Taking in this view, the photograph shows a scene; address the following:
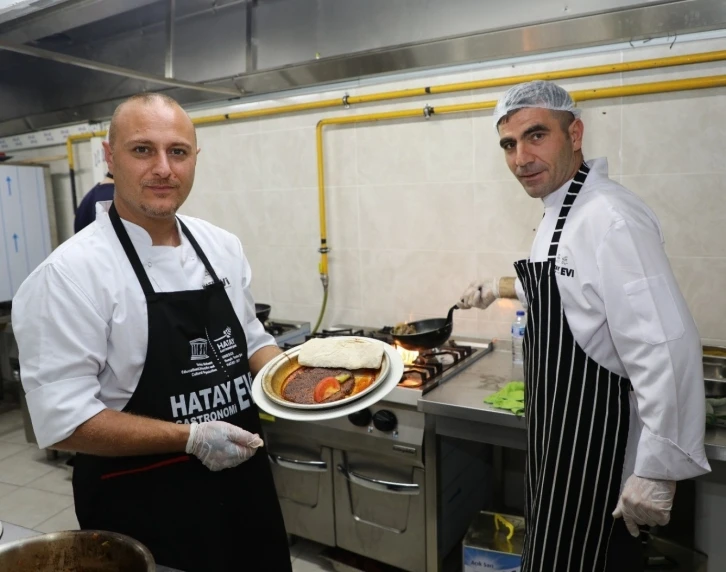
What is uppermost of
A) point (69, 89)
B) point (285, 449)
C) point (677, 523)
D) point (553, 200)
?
point (69, 89)

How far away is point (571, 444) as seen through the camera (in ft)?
4.58

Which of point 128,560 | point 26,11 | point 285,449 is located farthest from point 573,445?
point 26,11

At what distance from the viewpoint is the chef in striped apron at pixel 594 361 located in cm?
125

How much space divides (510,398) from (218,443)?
37.5 inches

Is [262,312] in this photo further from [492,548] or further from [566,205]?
[566,205]

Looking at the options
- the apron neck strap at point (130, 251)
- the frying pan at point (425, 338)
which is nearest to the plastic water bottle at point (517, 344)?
the frying pan at point (425, 338)

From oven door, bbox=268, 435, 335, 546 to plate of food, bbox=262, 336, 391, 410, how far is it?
Answer: 82 centimetres

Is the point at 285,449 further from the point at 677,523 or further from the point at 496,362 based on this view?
the point at 677,523

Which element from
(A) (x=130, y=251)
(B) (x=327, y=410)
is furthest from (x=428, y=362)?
(A) (x=130, y=251)

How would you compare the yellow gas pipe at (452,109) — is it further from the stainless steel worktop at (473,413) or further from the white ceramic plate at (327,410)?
the white ceramic plate at (327,410)

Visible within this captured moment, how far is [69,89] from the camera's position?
3451 mm

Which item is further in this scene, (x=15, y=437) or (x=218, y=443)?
(x=15, y=437)

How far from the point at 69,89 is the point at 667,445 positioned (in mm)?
3618

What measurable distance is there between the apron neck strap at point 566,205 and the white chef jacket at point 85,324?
895mm
